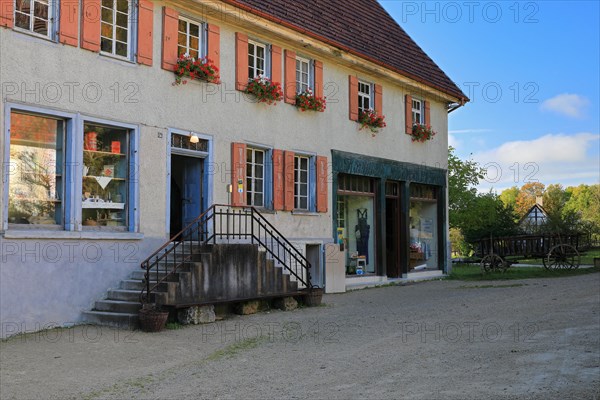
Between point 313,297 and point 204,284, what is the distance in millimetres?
3160

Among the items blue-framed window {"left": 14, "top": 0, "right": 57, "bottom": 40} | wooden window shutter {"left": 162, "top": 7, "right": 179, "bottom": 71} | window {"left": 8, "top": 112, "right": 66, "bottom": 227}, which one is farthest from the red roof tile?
window {"left": 8, "top": 112, "right": 66, "bottom": 227}

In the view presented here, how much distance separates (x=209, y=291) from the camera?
39.2 ft

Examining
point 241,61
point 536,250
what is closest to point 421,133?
point 536,250

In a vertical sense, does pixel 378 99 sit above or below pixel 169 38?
above

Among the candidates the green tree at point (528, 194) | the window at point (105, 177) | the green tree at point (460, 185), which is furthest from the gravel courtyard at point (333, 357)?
the green tree at point (528, 194)

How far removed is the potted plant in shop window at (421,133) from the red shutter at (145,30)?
35.8 feet

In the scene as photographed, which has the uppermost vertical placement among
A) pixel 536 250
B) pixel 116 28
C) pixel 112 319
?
pixel 116 28

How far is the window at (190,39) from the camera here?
45.2 feet

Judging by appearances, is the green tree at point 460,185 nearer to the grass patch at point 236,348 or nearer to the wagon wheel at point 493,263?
the wagon wheel at point 493,263

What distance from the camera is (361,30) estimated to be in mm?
20203

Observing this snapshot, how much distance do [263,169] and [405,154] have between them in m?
6.96

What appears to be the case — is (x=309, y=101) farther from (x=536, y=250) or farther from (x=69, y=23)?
(x=536, y=250)

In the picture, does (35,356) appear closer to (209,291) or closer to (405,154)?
(209,291)

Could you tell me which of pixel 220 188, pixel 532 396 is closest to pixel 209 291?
pixel 220 188
